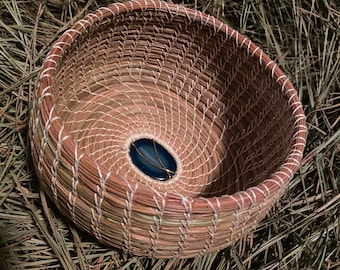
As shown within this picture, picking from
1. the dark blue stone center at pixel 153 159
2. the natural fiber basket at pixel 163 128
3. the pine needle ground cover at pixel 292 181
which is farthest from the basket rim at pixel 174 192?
the dark blue stone center at pixel 153 159

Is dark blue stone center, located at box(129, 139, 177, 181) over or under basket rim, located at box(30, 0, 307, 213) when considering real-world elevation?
under

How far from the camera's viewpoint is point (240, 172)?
120 centimetres

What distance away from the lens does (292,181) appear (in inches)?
45.9

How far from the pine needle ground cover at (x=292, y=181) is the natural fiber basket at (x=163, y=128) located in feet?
0.20

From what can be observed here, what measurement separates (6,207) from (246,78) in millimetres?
489

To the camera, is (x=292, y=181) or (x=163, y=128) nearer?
(x=292, y=181)

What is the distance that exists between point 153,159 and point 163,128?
96 mm

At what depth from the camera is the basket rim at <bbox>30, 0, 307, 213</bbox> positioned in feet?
2.78

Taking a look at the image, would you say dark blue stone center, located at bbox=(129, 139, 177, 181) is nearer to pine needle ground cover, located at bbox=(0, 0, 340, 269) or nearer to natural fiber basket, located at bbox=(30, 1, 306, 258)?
natural fiber basket, located at bbox=(30, 1, 306, 258)

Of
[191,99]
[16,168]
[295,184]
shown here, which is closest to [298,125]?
[295,184]

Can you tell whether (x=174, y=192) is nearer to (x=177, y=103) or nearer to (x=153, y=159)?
(x=153, y=159)

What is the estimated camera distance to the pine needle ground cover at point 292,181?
987 mm

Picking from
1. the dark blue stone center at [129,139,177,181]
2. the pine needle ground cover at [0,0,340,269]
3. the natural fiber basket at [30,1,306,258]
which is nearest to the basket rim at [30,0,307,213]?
the natural fiber basket at [30,1,306,258]

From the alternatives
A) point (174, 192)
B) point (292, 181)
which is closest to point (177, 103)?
point (292, 181)
